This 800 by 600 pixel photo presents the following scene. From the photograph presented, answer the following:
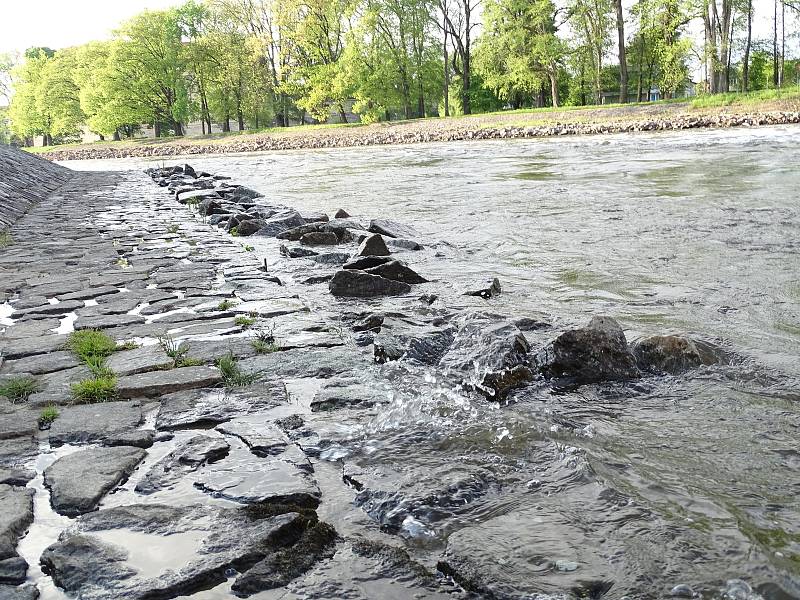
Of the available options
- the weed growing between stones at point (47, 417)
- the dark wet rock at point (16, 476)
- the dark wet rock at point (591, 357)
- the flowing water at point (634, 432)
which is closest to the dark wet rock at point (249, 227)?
the flowing water at point (634, 432)

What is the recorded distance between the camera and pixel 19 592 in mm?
2125

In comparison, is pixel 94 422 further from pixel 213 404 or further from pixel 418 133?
pixel 418 133

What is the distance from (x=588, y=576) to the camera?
2139mm

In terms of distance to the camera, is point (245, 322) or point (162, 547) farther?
point (245, 322)

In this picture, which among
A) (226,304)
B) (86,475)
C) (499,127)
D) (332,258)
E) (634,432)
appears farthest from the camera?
(499,127)

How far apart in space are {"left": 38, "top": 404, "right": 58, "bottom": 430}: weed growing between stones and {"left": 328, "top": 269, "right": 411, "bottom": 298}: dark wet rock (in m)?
2.96

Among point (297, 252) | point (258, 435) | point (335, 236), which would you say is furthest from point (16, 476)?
point (335, 236)

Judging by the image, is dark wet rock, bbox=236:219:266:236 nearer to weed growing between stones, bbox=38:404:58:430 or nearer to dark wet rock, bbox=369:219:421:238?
dark wet rock, bbox=369:219:421:238

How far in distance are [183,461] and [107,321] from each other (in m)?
2.67

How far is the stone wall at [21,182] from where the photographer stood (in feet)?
43.4

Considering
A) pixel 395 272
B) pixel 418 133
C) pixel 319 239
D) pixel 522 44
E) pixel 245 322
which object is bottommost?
pixel 245 322

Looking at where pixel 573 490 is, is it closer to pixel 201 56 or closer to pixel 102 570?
pixel 102 570

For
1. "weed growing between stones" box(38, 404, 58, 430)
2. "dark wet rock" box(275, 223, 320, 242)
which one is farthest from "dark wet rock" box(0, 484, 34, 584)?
"dark wet rock" box(275, 223, 320, 242)

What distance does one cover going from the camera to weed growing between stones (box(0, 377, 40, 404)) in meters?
3.79
